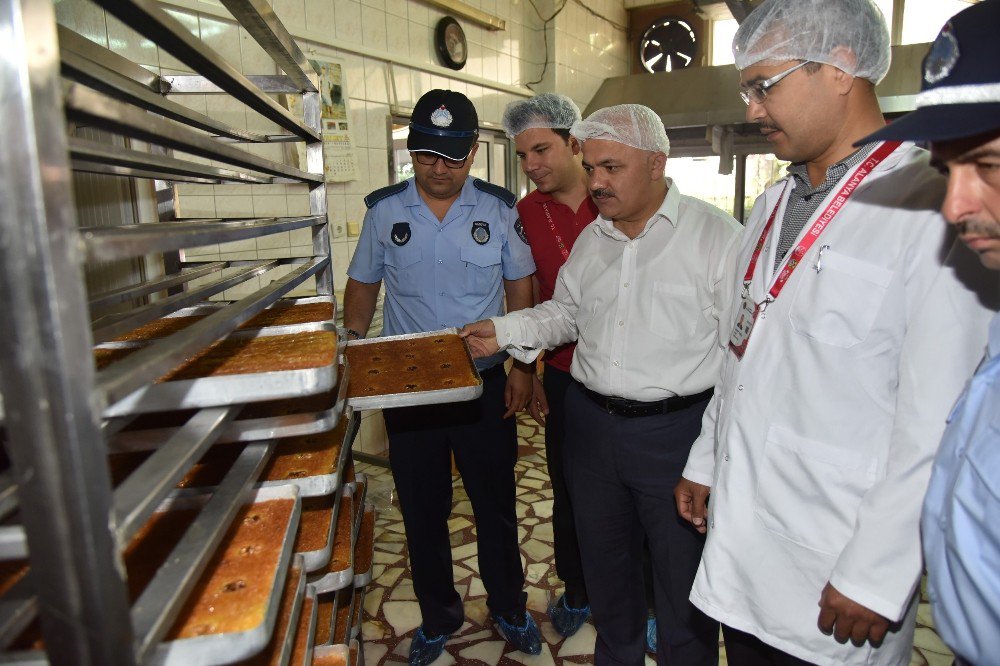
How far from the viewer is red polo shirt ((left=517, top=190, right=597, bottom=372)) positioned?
8.17 feet

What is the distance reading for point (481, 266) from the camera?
242 cm

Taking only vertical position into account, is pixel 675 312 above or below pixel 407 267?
below

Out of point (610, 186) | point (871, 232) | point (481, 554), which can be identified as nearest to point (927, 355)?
point (871, 232)

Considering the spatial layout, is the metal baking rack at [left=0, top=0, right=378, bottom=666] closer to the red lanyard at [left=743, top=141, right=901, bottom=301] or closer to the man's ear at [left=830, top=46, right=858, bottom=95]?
the red lanyard at [left=743, top=141, right=901, bottom=301]

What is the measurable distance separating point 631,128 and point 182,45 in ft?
4.51

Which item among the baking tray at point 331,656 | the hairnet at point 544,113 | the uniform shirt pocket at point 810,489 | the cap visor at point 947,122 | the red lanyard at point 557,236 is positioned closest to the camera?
the cap visor at point 947,122

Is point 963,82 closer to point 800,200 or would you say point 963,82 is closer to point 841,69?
point 841,69

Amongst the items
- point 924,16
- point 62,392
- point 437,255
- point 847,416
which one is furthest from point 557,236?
point 924,16

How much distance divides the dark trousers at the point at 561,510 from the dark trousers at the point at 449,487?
0.23 m

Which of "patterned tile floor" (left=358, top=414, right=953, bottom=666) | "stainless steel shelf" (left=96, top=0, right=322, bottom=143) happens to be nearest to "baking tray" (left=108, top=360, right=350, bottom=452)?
"stainless steel shelf" (left=96, top=0, right=322, bottom=143)

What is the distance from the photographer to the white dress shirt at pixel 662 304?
6.05ft

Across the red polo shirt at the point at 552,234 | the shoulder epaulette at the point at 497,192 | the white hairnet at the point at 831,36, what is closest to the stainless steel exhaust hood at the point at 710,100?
the red polo shirt at the point at 552,234

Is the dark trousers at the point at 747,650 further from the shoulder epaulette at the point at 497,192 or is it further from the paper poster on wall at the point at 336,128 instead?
the paper poster on wall at the point at 336,128

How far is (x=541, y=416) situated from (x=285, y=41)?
1842mm
